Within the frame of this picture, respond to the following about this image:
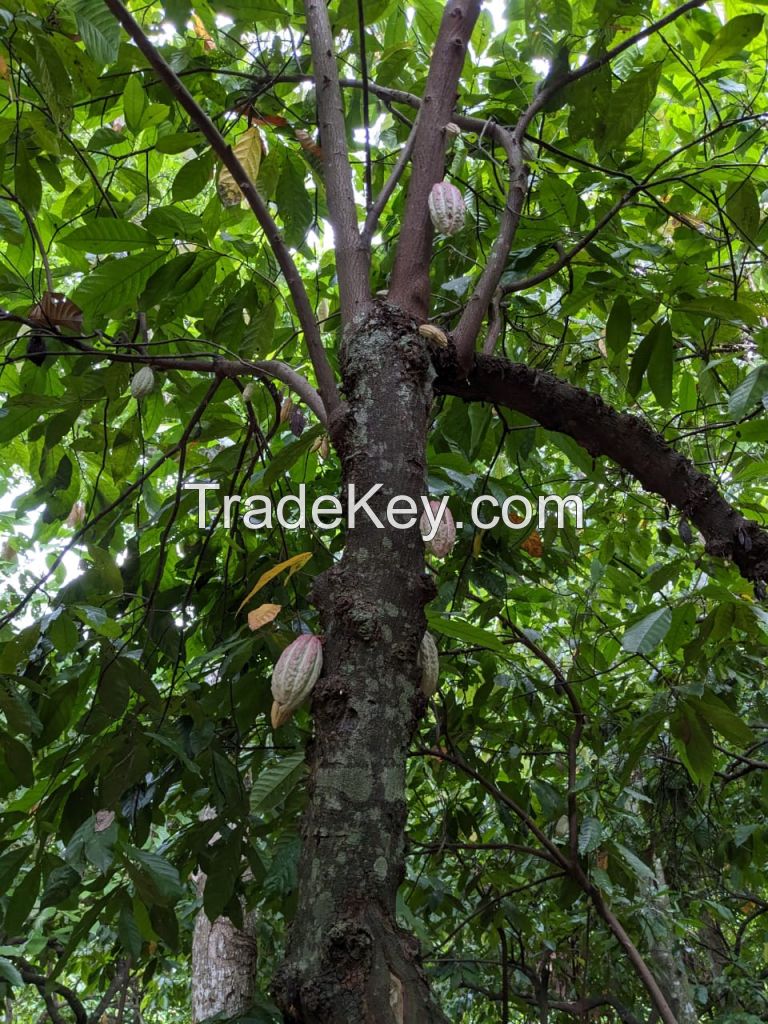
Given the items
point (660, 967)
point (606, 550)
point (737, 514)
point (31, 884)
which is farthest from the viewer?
point (660, 967)

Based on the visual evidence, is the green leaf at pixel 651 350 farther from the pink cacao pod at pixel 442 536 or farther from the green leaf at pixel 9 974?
the green leaf at pixel 9 974

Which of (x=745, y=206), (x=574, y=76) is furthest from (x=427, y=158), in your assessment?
(x=745, y=206)

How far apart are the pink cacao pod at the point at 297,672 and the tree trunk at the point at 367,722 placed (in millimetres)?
19

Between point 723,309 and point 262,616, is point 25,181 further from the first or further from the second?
point 723,309

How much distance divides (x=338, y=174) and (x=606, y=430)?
23.2 inches

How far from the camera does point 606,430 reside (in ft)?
3.97

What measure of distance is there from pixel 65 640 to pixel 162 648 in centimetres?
20

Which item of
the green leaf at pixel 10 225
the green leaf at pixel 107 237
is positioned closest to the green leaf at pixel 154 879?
the green leaf at pixel 107 237

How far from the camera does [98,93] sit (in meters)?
1.65

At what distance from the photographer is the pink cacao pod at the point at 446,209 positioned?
1.24m

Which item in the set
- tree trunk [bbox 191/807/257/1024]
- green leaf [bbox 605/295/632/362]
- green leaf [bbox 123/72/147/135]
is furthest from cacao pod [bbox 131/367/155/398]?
tree trunk [bbox 191/807/257/1024]

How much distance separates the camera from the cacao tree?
930 millimetres

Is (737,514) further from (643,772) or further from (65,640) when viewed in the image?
(643,772)

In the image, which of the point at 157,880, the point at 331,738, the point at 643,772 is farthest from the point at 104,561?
the point at 643,772
